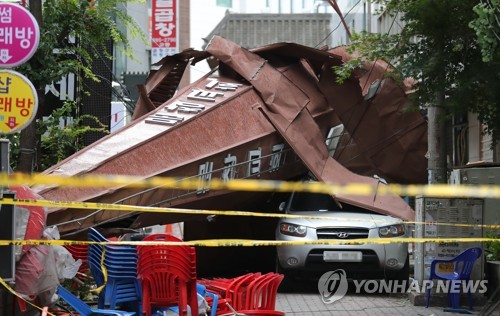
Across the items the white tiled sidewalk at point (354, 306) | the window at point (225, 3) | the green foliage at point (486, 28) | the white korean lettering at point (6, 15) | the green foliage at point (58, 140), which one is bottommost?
the white tiled sidewalk at point (354, 306)

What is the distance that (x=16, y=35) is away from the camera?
9.43 m

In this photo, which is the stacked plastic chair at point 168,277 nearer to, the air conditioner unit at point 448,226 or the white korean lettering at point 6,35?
the white korean lettering at point 6,35

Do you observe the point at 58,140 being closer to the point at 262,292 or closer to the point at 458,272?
the point at 262,292

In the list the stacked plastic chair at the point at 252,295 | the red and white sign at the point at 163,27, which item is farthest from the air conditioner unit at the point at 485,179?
the red and white sign at the point at 163,27

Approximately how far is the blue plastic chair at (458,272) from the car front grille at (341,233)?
1998 mm

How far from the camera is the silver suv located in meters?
13.2

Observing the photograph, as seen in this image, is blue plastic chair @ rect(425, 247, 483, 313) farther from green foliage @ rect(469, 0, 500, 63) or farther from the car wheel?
green foliage @ rect(469, 0, 500, 63)

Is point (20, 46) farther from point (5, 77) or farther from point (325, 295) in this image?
point (325, 295)

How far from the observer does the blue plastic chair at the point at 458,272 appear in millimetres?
11258

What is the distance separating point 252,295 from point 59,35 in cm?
577

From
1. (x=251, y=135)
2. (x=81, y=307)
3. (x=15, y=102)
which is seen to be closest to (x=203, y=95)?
(x=251, y=135)

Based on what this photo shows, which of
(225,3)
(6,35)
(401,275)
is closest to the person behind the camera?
(6,35)

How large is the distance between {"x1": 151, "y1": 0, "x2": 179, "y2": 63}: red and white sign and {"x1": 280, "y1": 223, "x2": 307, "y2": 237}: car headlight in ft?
55.3

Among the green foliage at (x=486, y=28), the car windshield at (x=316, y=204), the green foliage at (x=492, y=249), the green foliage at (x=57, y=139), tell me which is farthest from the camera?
the green foliage at (x=57, y=139)
